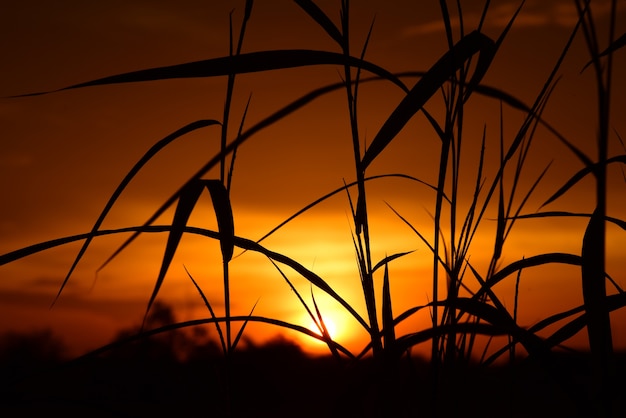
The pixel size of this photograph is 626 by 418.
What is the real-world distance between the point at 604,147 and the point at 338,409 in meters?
0.30

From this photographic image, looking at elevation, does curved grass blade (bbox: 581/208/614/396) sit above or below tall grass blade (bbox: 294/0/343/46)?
below

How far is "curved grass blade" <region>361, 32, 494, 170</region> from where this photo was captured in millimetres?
734

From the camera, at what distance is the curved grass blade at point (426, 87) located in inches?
28.9

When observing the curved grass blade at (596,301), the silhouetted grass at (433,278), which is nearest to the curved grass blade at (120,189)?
the silhouetted grass at (433,278)

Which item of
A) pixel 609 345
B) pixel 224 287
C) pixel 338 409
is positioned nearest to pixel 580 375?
pixel 609 345

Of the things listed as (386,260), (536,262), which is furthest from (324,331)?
(536,262)

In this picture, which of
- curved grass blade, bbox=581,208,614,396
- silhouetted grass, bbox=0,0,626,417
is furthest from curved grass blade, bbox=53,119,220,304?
curved grass blade, bbox=581,208,614,396

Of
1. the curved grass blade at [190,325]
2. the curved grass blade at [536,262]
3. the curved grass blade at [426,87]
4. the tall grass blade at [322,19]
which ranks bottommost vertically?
the curved grass blade at [190,325]

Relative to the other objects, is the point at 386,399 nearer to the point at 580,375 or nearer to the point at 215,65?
the point at 580,375

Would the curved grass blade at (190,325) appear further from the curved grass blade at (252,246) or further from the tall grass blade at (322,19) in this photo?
the tall grass blade at (322,19)

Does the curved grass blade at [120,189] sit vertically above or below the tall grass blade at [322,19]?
below

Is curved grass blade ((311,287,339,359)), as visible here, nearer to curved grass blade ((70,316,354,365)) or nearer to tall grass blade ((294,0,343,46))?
curved grass blade ((70,316,354,365))

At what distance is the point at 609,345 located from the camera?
769 mm

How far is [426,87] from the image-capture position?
737 mm
